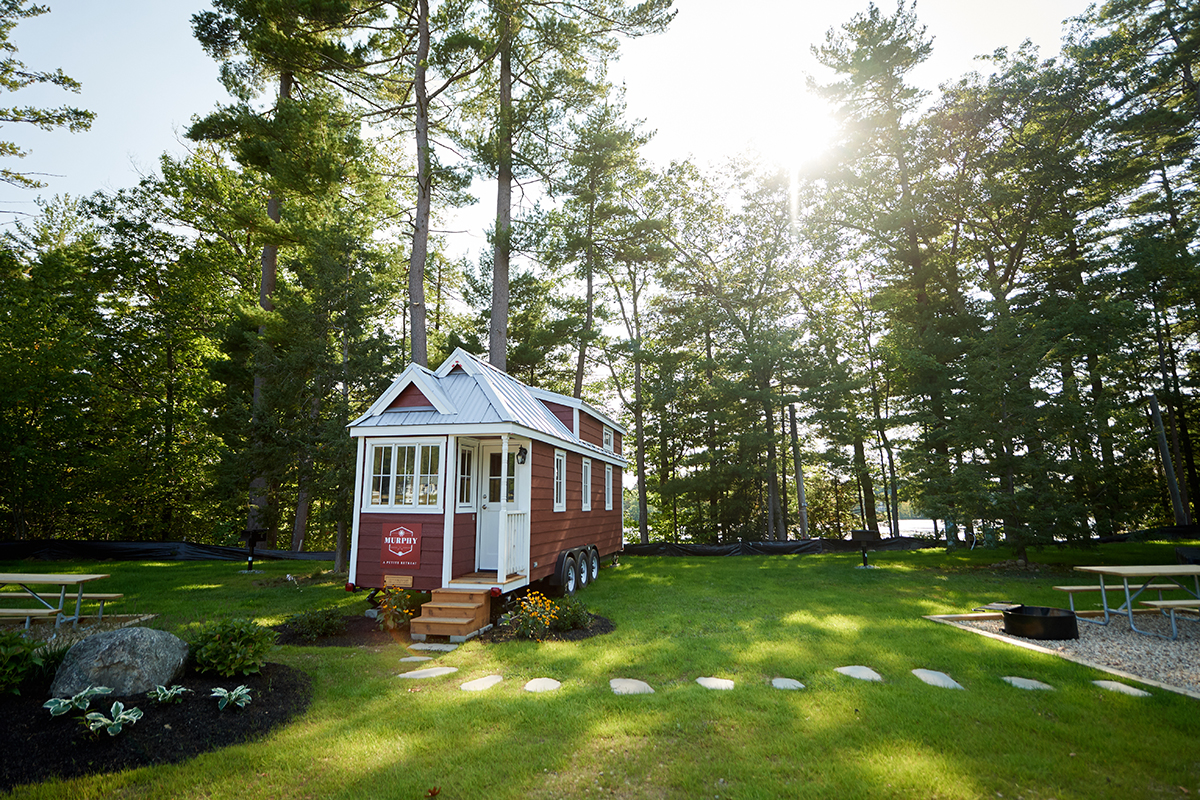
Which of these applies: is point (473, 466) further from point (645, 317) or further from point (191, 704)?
point (645, 317)

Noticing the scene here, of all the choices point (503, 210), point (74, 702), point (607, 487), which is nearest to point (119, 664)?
point (74, 702)

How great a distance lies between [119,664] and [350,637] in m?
3.18

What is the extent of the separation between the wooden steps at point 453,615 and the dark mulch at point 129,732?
245cm

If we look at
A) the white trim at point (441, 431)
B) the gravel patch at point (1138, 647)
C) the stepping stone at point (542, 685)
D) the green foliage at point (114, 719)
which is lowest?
the gravel patch at point (1138, 647)

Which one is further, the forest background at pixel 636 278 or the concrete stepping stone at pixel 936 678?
the forest background at pixel 636 278

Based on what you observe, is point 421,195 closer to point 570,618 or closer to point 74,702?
point 570,618

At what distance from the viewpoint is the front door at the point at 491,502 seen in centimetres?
870

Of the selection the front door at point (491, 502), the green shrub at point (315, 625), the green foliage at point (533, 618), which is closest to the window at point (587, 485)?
the front door at point (491, 502)

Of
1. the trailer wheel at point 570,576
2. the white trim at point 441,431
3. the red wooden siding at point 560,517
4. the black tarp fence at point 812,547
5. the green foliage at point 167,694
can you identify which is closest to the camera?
the green foliage at point 167,694

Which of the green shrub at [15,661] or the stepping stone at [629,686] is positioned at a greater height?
the green shrub at [15,661]

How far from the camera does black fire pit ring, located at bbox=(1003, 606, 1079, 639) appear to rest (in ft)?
21.0

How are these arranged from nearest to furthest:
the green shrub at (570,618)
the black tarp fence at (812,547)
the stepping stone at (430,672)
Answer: the stepping stone at (430,672)
the green shrub at (570,618)
the black tarp fence at (812,547)

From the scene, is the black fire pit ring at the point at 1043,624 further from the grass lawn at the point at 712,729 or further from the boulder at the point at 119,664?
the boulder at the point at 119,664

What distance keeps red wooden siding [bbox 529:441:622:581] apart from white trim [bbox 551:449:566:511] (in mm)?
133
